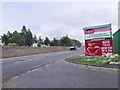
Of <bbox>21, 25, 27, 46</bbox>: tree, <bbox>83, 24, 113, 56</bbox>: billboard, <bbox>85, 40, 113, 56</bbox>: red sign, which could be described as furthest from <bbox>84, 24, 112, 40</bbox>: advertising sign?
<bbox>21, 25, 27, 46</bbox>: tree

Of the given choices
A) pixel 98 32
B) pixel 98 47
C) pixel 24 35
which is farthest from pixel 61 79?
pixel 24 35

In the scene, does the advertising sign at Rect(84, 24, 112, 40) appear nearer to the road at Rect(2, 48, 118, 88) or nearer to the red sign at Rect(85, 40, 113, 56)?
the red sign at Rect(85, 40, 113, 56)

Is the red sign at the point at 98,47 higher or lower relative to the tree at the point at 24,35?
lower

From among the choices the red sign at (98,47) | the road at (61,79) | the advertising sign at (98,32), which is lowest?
the road at (61,79)

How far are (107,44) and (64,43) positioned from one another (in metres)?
105

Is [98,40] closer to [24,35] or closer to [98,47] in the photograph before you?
[98,47]

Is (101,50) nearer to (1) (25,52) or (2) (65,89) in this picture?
(2) (65,89)

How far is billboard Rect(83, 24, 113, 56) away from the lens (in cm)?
1631

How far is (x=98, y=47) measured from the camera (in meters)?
17.0

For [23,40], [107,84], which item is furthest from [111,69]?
[23,40]

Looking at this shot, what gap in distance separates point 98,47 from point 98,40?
0.67 meters

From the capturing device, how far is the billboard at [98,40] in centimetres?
1631

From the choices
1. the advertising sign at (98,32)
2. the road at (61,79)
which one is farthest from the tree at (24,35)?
the road at (61,79)

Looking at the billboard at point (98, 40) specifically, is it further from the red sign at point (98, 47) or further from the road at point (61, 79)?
the road at point (61, 79)
